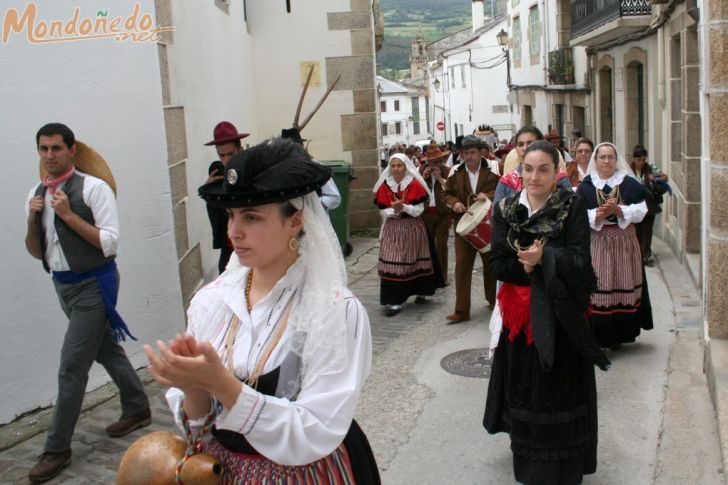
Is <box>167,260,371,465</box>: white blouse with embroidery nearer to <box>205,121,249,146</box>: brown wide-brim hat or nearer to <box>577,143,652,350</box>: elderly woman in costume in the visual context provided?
<box>205,121,249,146</box>: brown wide-brim hat

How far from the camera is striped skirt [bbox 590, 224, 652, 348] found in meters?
6.41

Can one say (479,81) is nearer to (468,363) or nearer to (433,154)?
(433,154)

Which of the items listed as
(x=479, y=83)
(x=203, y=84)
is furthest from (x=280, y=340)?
(x=479, y=83)

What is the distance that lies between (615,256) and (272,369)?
4.67 metres

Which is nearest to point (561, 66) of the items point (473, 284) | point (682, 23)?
point (682, 23)

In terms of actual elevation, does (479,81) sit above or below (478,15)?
below

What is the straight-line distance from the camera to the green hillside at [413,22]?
130875 millimetres

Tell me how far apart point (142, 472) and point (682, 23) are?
9.18 m

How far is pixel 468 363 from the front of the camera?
21.4 ft

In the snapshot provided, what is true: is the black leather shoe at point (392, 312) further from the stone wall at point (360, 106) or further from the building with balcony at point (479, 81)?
the building with balcony at point (479, 81)

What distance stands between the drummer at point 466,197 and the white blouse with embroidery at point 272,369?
17.7 feet

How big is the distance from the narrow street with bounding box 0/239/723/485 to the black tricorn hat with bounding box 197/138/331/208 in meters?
2.61

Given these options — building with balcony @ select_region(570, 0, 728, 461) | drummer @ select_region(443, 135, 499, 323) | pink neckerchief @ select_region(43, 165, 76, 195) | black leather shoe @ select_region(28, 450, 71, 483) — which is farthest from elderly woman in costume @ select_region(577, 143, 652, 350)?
black leather shoe @ select_region(28, 450, 71, 483)

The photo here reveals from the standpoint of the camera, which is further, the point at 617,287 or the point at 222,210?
the point at 617,287
